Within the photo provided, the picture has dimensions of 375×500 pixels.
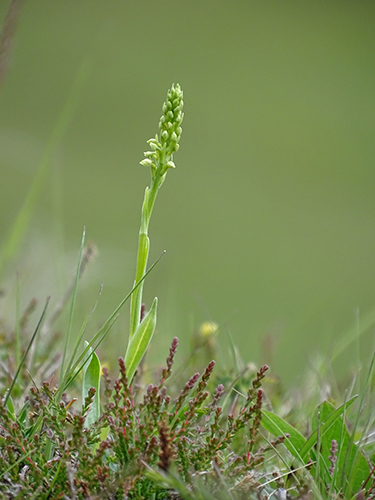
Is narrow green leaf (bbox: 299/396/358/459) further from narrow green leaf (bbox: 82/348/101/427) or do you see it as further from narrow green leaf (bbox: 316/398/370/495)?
narrow green leaf (bbox: 82/348/101/427)

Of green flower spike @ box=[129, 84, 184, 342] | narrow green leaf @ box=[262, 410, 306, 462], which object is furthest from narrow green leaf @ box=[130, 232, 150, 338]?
narrow green leaf @ box=[262, 410, 306, 462]

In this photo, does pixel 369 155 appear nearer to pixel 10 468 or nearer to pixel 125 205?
pixel 125 205

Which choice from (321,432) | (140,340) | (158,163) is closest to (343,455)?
(321,432)

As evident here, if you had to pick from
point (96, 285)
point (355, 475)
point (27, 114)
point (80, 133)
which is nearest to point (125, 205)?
point (80, 133)

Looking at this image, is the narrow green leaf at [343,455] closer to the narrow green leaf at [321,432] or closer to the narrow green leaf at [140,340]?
the narrow green leaf at [321,432]

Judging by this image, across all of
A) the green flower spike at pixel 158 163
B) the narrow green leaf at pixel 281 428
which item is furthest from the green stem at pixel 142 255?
the narrow green leaf at pixel 281 428

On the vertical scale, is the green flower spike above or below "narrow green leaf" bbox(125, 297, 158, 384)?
above
